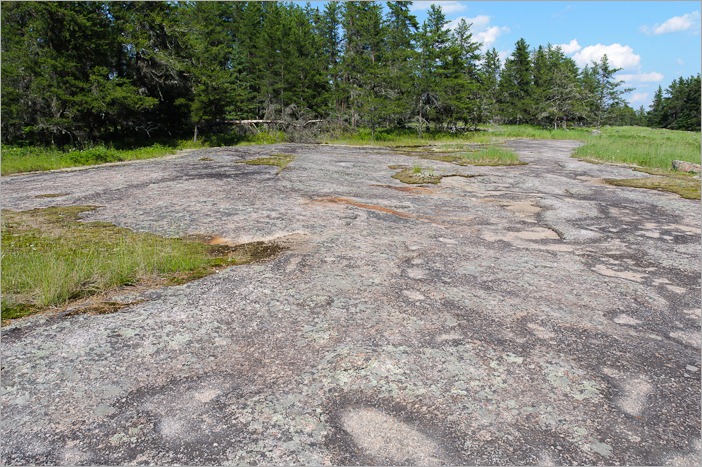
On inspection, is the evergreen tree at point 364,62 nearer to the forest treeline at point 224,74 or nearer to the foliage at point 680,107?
the forest treeline at point 224,74

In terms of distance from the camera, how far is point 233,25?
41344 millimetres

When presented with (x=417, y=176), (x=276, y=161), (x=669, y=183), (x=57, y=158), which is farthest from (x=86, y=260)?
(x=57, y=158)

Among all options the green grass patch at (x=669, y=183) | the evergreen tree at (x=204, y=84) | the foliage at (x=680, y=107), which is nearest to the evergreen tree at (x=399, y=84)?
the evergreen tree at (x=204, y=84)

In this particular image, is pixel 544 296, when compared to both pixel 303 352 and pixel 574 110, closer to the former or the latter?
pixel 303 352

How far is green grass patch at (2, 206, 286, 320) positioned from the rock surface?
0.34 meters

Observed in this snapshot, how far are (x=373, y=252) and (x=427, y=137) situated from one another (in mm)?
28512

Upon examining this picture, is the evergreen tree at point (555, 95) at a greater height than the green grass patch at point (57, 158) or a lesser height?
greater

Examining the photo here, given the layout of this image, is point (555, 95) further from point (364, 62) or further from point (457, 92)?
point (364, 62)

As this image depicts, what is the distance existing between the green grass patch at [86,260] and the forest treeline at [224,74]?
17.3 meters

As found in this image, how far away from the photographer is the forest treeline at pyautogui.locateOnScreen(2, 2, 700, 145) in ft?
66.0

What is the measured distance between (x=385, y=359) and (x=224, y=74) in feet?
81.4

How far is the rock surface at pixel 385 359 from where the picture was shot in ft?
7.04

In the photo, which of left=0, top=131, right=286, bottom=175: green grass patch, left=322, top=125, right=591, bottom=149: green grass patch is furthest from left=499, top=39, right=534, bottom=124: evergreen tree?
left=0, top=131, right=286, bottom=175: green grass patch

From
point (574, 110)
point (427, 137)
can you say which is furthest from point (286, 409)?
point (574, 110)
